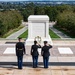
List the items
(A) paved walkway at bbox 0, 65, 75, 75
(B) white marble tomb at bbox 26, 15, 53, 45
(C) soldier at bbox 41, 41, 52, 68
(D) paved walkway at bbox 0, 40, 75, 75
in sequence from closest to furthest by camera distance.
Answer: (A) paved walkway at bbox 0, 65, 75, 75 → (D) paved walkway at bbox 0, 40, 75, 75 → (C) soldier at bbox 41, 41, 52, 68 → (B) white marble tomb at bbox 26, 15, 53, 45

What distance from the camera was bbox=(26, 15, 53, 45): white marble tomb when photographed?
20266 mm

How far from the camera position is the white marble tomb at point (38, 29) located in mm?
20266

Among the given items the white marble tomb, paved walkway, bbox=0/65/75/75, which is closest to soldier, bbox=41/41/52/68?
paved walkway, bbox=0/65/75/75

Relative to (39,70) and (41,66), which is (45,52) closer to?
(39,70)

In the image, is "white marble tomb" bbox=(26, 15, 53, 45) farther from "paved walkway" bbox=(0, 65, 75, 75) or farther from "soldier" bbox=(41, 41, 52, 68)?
"soldier" bbox=(41, 41, 52, 68)

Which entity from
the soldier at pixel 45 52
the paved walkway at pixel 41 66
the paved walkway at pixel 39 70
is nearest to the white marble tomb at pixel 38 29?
the paved walkway at pixel 41 66

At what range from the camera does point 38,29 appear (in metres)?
20.5

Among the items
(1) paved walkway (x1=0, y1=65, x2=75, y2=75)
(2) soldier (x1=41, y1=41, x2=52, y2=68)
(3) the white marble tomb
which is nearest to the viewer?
(1) paved walkway (x1=0, y1=65, x2=75, y2=75)

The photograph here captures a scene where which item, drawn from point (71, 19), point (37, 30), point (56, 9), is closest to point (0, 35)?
point (71, 19)

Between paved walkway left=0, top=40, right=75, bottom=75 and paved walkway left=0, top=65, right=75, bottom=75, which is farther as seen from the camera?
paved walkway left=0, top=40, right=75, bottom=75

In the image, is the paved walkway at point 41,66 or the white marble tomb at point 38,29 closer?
the paved walkway at point 41,66

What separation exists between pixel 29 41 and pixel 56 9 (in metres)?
53.8

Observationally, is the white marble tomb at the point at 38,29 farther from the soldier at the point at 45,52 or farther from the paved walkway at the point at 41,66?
the soldier at the point at 45,52

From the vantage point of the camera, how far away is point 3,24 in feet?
121
